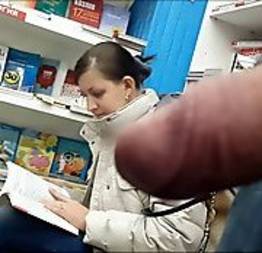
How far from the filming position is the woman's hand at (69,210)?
1243 millimetres

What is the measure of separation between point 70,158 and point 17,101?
366 millimetres

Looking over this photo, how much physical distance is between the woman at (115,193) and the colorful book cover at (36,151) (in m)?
0.57

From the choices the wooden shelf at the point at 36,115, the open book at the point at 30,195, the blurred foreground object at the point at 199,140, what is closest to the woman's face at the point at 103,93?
the open book at the point at 30,195

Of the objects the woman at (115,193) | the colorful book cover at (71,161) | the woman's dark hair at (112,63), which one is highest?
the woman's dark hair at (112,63)

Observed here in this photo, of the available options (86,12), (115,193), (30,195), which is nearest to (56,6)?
(86,12)

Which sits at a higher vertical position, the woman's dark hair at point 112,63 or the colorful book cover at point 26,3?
the colorful book cover at point 26,3

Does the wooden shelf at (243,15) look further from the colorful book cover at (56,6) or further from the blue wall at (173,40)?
the colorful book cover at (56,6)

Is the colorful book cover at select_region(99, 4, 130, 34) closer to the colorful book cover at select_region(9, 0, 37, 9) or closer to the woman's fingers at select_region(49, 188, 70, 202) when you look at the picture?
the colorful book cover at select_region(9, 0, 37, 9)

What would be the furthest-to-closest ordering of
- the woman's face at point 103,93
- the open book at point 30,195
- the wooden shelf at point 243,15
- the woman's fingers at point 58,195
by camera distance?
the wooden shelf at point 243,15
the woman's face at point 103,93
the woman's fingers at point 58,195
the open book at point 30,195

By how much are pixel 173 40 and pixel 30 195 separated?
0.92 meters

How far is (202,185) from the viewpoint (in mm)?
501

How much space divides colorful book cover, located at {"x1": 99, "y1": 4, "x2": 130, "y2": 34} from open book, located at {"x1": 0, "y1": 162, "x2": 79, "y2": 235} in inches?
34.0

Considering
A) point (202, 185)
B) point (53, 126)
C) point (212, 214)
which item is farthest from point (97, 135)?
point (202, 185)

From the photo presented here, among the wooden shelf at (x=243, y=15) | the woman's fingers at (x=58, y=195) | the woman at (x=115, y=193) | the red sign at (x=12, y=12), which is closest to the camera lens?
the woman at (x=115, y=193)
